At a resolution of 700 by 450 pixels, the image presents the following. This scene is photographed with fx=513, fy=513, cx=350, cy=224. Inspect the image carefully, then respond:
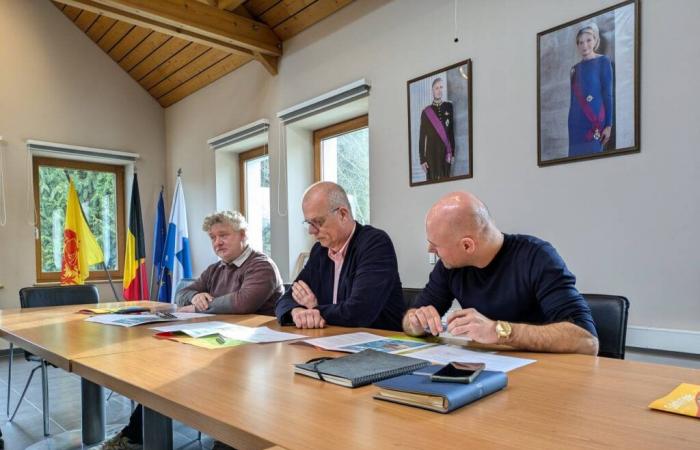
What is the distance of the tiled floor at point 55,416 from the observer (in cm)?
241

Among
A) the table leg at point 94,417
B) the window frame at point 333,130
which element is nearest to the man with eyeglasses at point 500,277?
the table leg at point 94,417

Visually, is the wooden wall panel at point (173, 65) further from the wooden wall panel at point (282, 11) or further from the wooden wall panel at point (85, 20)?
the wooden wall panel at point (282, 11)

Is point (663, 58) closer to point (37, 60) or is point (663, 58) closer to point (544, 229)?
point (544, 229)

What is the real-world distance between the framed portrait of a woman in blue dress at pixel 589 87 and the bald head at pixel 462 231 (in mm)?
1069

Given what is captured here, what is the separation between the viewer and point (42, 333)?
6.00 ft

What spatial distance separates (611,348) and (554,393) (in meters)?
0.60

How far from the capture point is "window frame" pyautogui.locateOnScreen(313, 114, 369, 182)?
3.79 meters

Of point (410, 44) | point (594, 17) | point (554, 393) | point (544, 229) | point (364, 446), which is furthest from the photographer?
point (410, 44)

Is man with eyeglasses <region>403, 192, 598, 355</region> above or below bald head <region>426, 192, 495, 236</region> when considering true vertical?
below

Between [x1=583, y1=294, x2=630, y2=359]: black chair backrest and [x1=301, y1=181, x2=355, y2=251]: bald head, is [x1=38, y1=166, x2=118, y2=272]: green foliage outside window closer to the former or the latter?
[x1=301, y1=181, x2=355, y2=251]: bald head

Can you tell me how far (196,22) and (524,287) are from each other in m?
3.17

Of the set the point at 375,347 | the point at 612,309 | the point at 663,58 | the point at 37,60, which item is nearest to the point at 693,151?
the point at 663,58

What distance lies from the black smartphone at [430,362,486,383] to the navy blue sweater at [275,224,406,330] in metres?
0.86

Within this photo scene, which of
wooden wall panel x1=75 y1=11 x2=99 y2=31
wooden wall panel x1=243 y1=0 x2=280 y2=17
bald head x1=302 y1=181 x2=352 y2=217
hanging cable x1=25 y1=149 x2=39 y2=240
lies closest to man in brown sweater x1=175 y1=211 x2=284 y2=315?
bald head x1=302 y1=181 x2=352 y2=217
